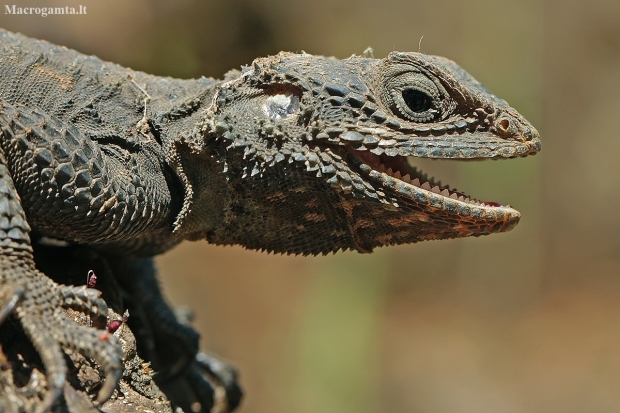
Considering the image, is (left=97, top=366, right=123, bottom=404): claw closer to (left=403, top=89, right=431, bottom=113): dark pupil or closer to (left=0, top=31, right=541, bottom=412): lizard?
(left=0, top=31, right=541, bottom=412): lizard

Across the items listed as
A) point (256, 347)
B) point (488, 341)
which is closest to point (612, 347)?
point (488, 341)

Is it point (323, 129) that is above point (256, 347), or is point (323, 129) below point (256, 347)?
above

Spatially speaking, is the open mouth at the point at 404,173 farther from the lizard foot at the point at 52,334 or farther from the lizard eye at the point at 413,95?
the lizard foot at the point at 52,334

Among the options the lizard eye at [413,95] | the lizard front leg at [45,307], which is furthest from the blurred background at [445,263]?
the lizard front leg at [45,307]

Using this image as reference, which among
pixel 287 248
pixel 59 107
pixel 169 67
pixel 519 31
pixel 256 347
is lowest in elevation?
pixel 256 347

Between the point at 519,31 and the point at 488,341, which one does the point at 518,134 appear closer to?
the point at 519,31

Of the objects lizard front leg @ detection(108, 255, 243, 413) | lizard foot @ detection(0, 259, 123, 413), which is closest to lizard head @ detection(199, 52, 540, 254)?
lizard foot @ detection(0, 259, 123, 413)
